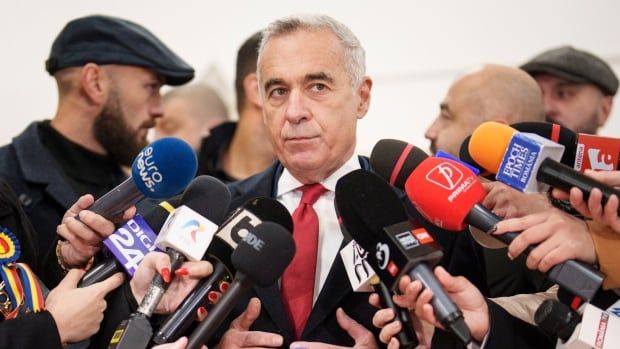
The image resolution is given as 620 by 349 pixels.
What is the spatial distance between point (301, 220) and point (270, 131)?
10.3 inches

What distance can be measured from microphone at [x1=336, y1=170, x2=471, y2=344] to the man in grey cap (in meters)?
1.89

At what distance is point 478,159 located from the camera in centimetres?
162

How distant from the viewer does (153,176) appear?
5.19ft

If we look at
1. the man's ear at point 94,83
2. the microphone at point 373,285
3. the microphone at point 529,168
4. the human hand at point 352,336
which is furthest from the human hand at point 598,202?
the man's ear at point 94,83

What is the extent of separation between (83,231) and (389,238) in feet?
2.07

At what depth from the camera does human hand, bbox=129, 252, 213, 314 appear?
1484 mm

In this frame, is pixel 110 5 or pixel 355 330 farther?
pixel 110 5

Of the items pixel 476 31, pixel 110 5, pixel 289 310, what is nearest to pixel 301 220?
pixel 289 310

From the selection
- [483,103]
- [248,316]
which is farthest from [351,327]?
[483,103]

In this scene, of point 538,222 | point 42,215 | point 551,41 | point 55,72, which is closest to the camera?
point 538,222

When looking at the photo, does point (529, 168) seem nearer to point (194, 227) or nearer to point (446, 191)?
point (446, 191)

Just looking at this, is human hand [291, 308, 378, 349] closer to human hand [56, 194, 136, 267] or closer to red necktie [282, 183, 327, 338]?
red necktie [282, 183, 327, 338]

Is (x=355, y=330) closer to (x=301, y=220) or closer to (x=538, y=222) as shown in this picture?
(x=301, y=220)

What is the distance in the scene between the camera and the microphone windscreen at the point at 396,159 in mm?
1637
